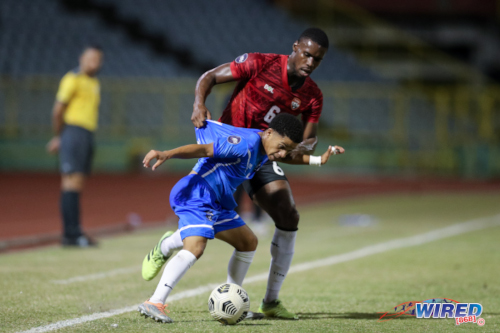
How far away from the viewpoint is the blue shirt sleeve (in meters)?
5.13

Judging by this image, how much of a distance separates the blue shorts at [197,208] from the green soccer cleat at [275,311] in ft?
2.63

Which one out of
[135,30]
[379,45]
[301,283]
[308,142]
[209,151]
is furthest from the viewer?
[379,45]

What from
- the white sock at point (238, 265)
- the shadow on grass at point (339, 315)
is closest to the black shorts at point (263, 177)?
the white sock at point (238, 265)

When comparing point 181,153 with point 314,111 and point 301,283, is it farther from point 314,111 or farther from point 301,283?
point 301,283

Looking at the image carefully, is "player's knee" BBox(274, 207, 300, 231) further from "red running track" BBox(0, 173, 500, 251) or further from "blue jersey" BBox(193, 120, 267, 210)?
"red running track" BBox(0, 173, 500, 251)

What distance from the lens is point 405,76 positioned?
31203mm

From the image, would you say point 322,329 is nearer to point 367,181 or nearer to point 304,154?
point 304,154

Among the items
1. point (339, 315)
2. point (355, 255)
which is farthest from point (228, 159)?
point (355, 255)

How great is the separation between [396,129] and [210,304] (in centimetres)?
2272

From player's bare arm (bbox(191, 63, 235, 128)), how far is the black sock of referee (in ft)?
14.6

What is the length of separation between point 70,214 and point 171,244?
14.8 ft

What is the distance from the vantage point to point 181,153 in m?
4.82

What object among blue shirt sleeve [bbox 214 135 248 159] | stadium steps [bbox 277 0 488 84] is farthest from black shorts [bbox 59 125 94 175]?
stadium steps [bbox 277 0 488 84]

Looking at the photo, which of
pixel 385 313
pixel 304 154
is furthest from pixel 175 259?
pixel 385 313
